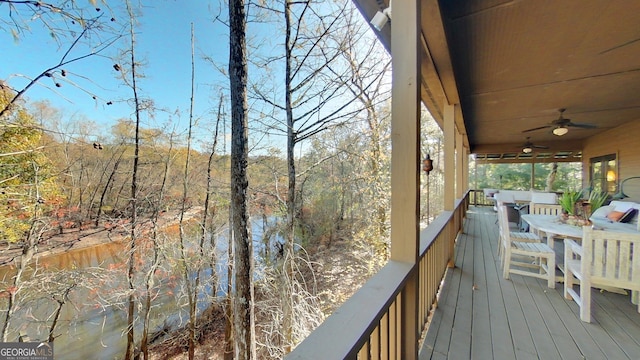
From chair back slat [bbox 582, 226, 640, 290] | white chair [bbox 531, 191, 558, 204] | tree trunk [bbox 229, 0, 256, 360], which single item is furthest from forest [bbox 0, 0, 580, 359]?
white chair [bbox 531, 191, 558, 204]

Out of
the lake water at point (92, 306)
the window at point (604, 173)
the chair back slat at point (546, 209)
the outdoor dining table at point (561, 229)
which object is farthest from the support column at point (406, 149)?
the window at point (604, 173)

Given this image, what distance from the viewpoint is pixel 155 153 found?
6457 millimetres

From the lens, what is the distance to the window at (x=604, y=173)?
5840mm

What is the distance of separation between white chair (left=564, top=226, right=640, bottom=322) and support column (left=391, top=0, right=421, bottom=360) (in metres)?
1.83

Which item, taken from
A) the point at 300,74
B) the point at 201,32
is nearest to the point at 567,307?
the point at 300,74

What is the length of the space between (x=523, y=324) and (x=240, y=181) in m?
3.20

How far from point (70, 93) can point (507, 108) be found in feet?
20.0

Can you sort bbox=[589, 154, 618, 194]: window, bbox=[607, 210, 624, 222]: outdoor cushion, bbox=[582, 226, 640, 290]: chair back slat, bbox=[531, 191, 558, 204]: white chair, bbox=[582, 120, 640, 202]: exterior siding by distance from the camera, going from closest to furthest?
bbox=[582, 226, 640, 290]: chair back slat
bbox=[607, 210, 624, 222]: outdoor cushion
bbox=[582, 120, 640, 202]: exterior siding
bbox=[531, 191, 558, 204]: white chair
bbox=[589, 154, 618, 194]: window

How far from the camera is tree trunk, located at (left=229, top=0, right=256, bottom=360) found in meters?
2.79

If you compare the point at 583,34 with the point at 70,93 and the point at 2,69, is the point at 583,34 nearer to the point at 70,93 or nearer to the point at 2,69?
the point at 70,93

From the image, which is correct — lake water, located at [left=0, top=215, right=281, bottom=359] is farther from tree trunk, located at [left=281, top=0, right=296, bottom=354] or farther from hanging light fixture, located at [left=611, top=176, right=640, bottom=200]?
hanging light fixture, located at [left=611, top=176, right=640, bottom=200]

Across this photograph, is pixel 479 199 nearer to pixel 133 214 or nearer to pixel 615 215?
pixel 615 215

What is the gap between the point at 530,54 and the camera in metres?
2.21

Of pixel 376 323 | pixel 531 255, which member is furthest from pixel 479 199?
pixel 376 323
